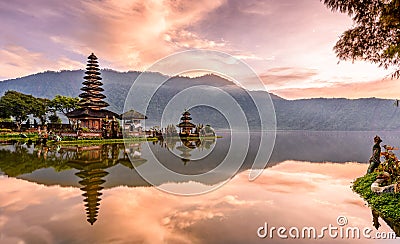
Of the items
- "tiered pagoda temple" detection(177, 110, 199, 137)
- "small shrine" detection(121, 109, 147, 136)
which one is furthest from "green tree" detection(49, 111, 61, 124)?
"tiered pagoda temple" detection(177, 110, 199, 137)

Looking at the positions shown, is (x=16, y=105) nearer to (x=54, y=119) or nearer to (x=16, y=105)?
(x=16, y=105)

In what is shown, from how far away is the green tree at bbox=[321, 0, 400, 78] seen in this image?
6.50 m

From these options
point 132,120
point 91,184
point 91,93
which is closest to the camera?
point 91,184

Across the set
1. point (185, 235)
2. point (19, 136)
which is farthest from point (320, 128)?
point (185, 235)

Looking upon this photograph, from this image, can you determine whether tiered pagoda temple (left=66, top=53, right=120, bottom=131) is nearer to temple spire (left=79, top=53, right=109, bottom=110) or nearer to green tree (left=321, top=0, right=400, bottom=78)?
temple spire (left=79, top=53, right=109, bottom=110)

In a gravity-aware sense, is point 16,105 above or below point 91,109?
above

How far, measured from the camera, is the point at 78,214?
6.57 meters

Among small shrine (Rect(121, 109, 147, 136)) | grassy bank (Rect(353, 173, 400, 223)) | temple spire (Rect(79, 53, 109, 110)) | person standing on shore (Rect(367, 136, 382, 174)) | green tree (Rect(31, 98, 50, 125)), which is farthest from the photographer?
green tree (Rect(31, 98, 50, 125))

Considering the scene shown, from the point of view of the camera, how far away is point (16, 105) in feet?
163

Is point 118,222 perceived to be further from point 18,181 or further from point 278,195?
point 18,181

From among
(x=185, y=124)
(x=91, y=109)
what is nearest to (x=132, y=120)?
(x=91, y=109)

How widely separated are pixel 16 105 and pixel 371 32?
5802cm

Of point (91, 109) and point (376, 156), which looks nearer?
point (376, 156)

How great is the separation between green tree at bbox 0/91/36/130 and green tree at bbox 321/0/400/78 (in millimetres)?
55906
